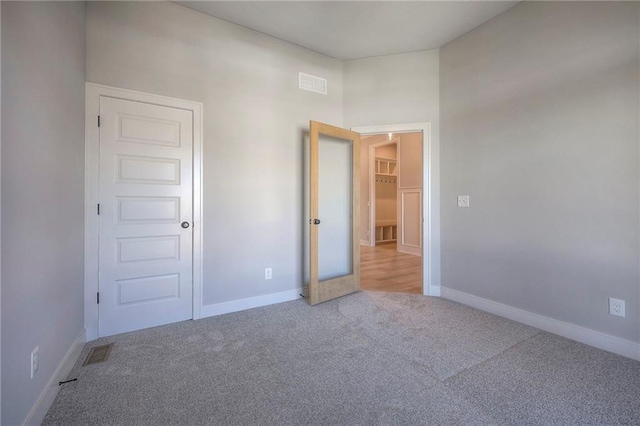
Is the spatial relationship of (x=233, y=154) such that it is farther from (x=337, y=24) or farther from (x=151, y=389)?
(x=151, y=389)

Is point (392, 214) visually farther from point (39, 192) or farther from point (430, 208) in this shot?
point (39, 192)

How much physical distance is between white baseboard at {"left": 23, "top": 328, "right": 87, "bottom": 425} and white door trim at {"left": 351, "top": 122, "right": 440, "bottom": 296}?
10.8 feet

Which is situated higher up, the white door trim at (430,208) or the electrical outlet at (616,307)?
the white door trim at (430,208)


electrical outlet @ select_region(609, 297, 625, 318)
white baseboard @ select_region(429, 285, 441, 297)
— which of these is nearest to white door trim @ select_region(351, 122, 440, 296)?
white baseboard @ select_region(429, 285, 441, 297)

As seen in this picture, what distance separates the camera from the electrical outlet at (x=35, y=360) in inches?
52.9

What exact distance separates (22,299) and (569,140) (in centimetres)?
372

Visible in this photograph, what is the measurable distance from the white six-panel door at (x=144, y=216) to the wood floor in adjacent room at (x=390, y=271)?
7.54 ft

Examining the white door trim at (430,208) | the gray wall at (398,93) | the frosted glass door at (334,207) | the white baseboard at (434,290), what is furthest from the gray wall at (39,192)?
the white baseboard at (434,290)

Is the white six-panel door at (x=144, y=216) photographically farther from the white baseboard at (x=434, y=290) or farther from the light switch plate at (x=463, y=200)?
the light switch plate at (x=463, y=200)

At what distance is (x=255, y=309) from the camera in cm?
288

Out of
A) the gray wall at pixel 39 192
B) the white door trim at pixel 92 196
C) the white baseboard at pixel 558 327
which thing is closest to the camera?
the gray wall at pixel 39 192

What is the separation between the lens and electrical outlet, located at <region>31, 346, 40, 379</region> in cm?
134

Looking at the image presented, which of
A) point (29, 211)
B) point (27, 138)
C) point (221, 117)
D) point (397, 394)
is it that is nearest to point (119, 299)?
point (29, 211)

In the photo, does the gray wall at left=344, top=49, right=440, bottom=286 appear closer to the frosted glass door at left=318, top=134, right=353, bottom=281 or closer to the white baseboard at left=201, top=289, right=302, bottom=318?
the frosted glass door at left=318, top=134, right=353, bottom=281
